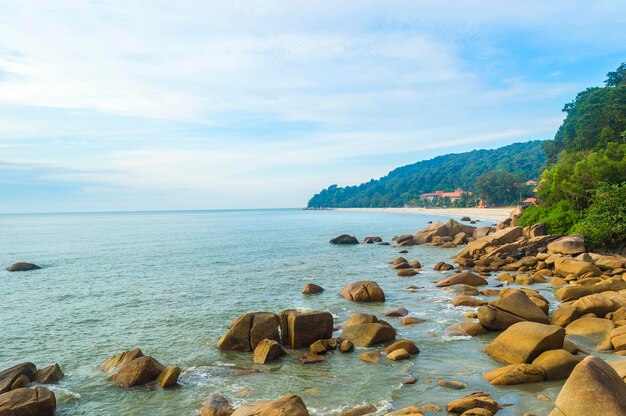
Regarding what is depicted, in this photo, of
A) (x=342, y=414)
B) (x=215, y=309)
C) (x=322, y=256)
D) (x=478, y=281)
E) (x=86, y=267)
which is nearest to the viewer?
(x=342, y=414)

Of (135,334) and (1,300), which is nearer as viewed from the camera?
(135,334)

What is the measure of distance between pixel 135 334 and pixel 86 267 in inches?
935

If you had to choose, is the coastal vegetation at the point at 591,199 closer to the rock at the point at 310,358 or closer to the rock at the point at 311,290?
the rock at the point at 311,290

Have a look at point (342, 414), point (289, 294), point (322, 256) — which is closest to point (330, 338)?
point (342, 414)

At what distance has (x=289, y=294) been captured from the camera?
79.7ft

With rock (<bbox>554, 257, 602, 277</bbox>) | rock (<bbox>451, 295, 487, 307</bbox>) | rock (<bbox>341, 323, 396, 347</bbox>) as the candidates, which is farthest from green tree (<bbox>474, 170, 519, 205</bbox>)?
rock (<bbox>341, 323, 396, 347</bbox>)

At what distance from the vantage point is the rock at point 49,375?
12.5 metres

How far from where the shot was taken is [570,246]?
2809 cm

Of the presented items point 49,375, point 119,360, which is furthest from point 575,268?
point 49,375

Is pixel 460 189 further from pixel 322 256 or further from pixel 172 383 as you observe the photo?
pixel 172 383

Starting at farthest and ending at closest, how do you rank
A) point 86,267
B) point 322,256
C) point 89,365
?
1. point 322,256
2. point 86,267
3. point 89,365

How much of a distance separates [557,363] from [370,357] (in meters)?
4.98

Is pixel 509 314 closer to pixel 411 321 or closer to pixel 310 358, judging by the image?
pixel 411 321

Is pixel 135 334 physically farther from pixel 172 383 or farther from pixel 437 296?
pixel 437 296
